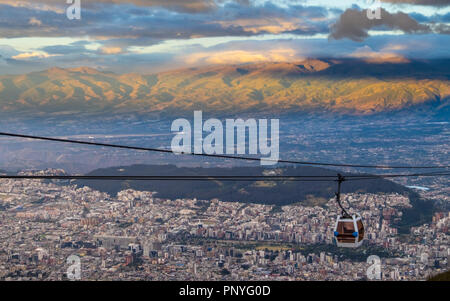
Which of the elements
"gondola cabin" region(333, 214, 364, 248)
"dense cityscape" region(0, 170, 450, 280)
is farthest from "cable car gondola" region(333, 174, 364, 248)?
"dense cityscape" region(0, 170, 450, 280)

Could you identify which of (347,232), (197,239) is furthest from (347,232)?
(197,239)

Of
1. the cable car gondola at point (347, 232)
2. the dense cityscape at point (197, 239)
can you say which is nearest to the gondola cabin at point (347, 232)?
the cable car gondola at point (347, 232)

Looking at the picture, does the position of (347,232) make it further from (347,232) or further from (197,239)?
(197,239)

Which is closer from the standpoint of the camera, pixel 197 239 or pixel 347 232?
pixel 347 232

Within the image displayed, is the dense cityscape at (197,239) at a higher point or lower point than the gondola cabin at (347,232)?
lower

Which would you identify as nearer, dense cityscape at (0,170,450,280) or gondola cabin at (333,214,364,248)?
gondola cabin at (333,214,364,248)

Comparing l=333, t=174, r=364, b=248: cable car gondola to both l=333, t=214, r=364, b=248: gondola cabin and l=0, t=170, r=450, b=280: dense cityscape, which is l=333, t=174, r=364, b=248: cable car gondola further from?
l=0, t=170, r=450, b=280: dense cityscape

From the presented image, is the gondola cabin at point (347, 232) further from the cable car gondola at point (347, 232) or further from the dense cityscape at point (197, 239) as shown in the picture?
the dense cityscape at point (197, 239)
